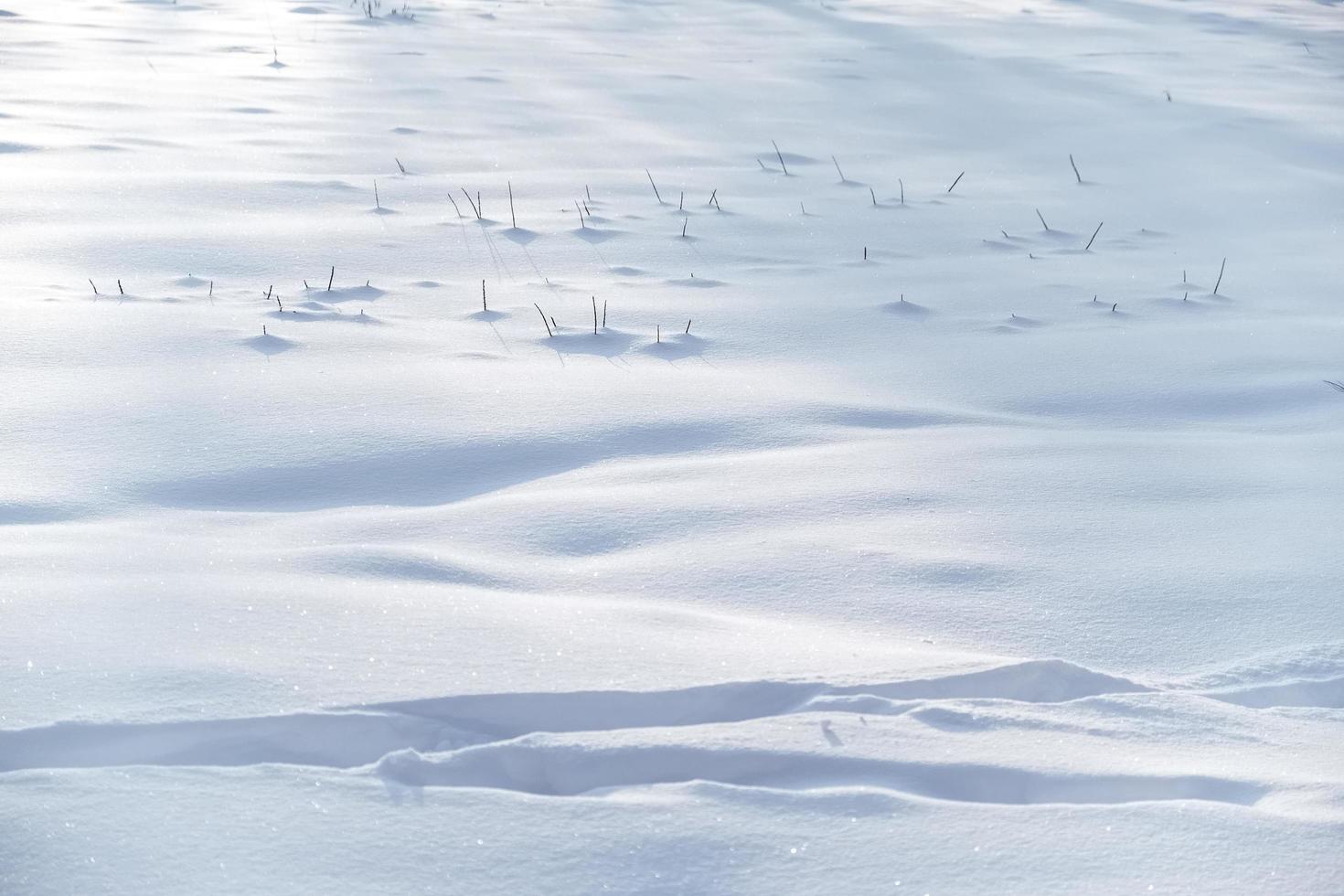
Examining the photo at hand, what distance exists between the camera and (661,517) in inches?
83.5

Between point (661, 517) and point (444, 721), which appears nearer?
point (444, 721)

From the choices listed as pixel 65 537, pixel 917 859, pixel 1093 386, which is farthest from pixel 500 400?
pixel 917 859

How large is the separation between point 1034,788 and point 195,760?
96 centimetres

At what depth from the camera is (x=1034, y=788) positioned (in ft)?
4.96

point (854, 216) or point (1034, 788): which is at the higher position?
point (854, 216)

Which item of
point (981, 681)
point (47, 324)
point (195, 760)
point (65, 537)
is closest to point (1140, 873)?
point (981, 681)

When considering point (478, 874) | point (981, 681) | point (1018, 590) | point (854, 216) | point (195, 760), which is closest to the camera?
point (478, 874)

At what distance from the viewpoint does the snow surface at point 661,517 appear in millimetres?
1427

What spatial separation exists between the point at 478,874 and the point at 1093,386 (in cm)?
190

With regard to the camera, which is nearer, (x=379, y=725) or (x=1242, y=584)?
(x=379, y=725)

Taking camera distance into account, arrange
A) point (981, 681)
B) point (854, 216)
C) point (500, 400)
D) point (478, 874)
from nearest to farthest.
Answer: point (478, 874) → point (981, 681) → point (500, 400) → point (854, 216)

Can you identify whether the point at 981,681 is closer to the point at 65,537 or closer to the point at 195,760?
the point at 195,760

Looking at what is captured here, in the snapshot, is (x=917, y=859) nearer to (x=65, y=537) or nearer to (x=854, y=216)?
(x=65, y=537)

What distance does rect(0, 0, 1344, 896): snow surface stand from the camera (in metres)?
1.43
